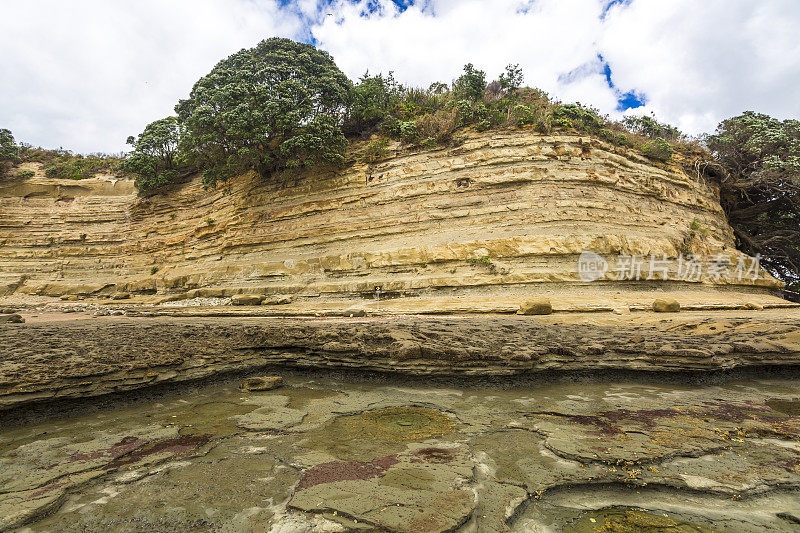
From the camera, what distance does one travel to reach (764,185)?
65.0ft

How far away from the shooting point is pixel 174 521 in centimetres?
219

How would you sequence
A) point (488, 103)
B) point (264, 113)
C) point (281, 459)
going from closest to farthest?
point (281, 459)
point (264, 113)
point (488, 103)

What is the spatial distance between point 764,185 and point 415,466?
90.9ft

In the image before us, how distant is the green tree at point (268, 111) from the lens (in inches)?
693

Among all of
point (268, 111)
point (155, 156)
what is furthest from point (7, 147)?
point (268, 111)

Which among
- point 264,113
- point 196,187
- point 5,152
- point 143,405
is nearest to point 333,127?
point 264,113

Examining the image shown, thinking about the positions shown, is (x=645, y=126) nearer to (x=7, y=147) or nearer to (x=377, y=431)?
(x=377, y=431)

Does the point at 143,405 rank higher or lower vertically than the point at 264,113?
lower

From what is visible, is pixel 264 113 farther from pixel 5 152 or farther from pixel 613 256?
pixel 5 152

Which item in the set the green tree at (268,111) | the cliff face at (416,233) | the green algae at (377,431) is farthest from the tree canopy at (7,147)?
the green algae at (377,431)

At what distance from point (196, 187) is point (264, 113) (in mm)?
8999

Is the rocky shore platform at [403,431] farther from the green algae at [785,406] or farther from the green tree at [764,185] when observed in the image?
the green tree at [764,185]

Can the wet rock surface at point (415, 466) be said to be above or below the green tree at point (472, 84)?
below

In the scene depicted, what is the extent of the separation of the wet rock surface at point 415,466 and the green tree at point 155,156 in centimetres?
2362
